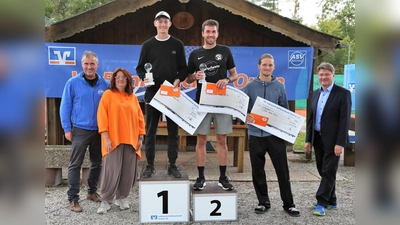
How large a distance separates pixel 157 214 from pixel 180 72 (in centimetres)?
166

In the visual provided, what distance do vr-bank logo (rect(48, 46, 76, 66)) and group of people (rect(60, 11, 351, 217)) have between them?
288cm

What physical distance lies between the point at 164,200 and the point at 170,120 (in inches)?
36.7

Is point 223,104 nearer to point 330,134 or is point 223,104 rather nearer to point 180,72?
point 180,72

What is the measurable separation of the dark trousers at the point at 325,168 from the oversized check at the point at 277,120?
44 centimetres

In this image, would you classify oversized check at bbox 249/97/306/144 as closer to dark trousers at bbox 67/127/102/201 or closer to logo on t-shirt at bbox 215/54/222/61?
logo on t-shirt at bbox 215/54/222/61

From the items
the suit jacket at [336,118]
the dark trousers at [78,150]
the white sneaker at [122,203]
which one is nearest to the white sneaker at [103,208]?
the white sneaker at [122,203]

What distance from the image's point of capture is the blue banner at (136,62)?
6.56 m

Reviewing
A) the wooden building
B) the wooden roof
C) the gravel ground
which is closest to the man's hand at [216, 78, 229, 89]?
the gravel ground

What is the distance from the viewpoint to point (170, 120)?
395 centimetres

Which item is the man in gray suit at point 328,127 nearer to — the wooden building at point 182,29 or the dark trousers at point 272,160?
the dark trousers at point 272,160

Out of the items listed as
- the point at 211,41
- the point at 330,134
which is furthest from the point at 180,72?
the point at 330,134

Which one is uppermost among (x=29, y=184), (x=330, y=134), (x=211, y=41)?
(x=211, y=41)

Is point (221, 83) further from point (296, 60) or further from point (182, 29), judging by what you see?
point (182, 29)

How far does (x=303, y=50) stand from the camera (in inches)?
272
